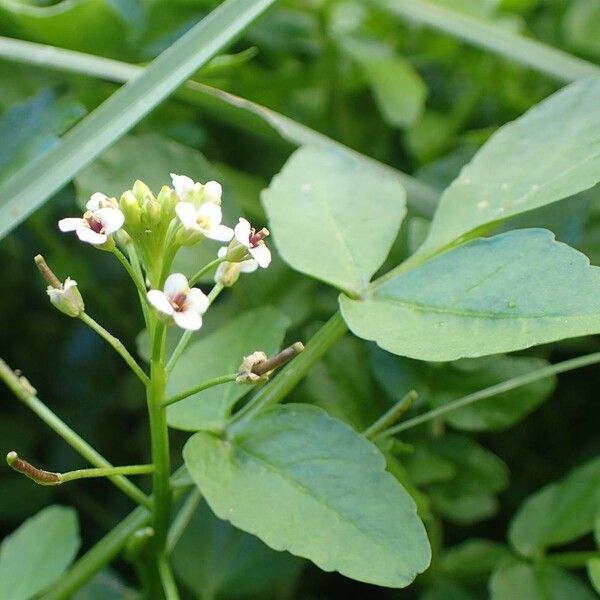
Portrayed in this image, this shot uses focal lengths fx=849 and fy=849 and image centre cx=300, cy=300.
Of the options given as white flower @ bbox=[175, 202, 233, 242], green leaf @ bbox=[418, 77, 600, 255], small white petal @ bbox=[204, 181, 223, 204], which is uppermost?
small white petal @ bbox=[204, 181, 223, 204]

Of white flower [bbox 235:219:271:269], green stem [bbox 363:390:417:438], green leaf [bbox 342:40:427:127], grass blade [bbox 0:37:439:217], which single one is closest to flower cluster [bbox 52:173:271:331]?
white flower [bbox 235:219:271:269]

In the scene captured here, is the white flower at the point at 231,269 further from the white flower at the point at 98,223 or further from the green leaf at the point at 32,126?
the green leaf at the point at 32,126

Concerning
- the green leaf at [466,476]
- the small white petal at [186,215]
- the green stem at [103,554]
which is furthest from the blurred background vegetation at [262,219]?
the small white petal at [186,215]

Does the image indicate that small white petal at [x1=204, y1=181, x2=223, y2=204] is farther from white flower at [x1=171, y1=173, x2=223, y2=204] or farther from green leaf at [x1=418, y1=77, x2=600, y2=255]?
green leaf at [x1=418, y1=77, x2=600, y2=255]

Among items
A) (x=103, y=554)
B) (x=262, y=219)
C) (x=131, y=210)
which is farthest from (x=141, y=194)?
(x=262, y=219)

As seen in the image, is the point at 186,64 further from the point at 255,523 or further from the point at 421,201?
the point at 255,523
